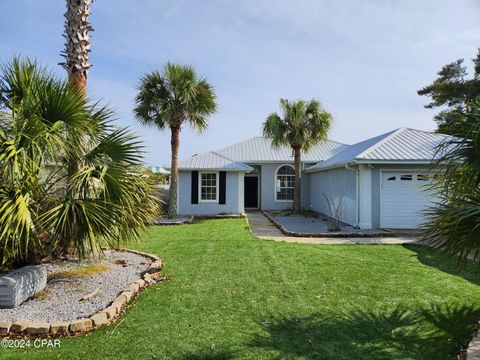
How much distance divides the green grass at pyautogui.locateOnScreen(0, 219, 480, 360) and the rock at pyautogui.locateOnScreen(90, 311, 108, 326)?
12cm

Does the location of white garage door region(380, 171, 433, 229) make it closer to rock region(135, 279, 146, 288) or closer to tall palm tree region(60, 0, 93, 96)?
rock region(135, 279, 146, 288)

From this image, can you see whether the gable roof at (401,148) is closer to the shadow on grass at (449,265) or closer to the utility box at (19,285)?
the shadow on grass at (449,265)

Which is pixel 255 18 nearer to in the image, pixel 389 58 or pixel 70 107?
pixel 389 58

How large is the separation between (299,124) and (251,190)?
658 centimetres

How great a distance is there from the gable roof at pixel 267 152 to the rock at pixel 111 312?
1704 centimetres

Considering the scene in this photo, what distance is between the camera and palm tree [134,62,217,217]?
52.0 feet

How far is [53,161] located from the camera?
20.0ft

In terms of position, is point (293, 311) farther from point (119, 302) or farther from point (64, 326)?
point (64, 326)

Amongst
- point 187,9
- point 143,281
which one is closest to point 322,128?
point 187,9

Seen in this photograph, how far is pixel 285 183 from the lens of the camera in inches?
884

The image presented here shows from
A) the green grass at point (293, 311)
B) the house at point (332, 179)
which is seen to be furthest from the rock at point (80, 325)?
the house at point (332, 179)

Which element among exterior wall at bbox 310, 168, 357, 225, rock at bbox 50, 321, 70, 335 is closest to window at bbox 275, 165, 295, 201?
exterior wall at bbox 310, 168, 357, 225

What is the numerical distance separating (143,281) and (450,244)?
4.93 meters

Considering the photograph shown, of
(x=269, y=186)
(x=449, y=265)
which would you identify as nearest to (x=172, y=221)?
(x=269, y=186)
